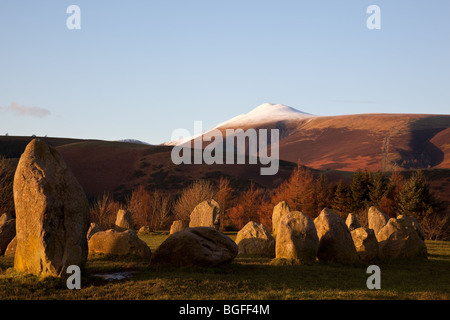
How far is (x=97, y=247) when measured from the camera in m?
19.4

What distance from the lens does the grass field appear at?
39.1 ft

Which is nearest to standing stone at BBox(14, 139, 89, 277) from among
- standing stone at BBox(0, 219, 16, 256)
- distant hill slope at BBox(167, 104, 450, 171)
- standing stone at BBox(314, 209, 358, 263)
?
standing stone at BBox(0, 219, 16, 256)

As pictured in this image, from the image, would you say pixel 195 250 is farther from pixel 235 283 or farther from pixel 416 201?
pixel 416 201

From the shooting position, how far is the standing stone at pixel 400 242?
21.4 meters

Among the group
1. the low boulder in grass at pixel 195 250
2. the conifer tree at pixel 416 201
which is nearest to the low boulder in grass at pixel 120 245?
the low boulder in grass at pixel 195 250

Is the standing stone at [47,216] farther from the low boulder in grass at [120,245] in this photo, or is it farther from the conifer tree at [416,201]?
the conifer tree at [416,201]

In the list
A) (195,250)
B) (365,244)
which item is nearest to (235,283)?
(195,250)

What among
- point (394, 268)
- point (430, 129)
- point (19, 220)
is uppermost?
point (430, 129)

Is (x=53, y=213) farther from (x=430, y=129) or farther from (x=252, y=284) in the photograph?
(x=430, y=129)

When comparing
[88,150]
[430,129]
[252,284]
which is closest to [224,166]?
[88,150]

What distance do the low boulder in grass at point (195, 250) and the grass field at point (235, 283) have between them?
1.64 ft

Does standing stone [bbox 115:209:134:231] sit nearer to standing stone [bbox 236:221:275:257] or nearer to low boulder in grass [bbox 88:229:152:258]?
standing stone [bbox 236:221:275:257]

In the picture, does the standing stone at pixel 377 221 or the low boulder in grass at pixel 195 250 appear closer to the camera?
the low boulder in grass at pixel 195 250

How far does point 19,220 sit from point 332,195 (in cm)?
3539
